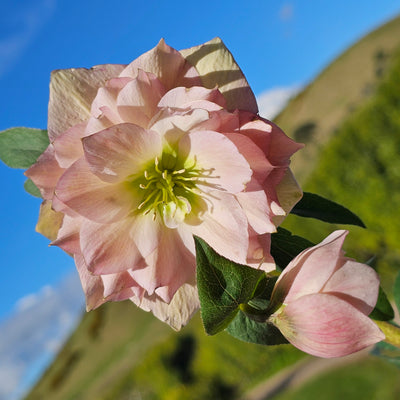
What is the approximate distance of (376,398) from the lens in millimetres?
3285

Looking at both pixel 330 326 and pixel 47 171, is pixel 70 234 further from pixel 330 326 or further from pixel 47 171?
pixel 330 326

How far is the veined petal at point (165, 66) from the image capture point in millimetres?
340

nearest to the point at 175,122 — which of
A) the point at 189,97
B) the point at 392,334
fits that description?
the point at 189,97

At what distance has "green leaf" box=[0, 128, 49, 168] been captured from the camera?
1.52 ft

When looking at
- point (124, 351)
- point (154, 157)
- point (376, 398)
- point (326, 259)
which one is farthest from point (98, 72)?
point (124, 351)

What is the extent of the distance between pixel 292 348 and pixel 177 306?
14.6 feet

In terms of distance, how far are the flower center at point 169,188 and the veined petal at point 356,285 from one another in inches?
4.4

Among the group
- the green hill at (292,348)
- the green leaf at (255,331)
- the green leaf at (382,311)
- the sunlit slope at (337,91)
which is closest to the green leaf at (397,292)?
the green leaf at (382,311)

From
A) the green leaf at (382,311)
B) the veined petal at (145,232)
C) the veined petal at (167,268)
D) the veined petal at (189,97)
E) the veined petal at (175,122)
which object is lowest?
the green leaf at (382,311)

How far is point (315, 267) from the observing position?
326mm

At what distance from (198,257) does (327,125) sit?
7.60 meters

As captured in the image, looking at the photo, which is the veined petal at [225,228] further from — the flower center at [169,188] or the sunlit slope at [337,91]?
the sunlit slope at [337,91]

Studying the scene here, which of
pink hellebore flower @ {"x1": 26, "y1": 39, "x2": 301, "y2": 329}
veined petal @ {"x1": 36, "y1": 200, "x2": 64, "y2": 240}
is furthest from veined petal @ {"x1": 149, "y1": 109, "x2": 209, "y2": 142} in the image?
veined petal @ {"x1": 36, "y1": 200, "x2": 64, "y2": 240}

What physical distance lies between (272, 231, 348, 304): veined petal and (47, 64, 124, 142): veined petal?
0.18 meters
